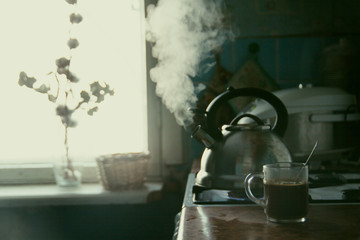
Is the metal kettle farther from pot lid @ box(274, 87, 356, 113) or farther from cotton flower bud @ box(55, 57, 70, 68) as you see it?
cotton flower bud @ box(55, 57, 70, 68)

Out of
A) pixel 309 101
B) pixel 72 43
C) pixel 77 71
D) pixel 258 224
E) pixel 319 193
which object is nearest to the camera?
pixel 258 224

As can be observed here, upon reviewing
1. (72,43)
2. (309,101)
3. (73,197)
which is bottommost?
(73,197)

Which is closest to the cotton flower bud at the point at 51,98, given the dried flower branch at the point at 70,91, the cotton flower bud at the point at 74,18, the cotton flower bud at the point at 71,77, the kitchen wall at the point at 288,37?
the dried flower branch at the point at 70,91

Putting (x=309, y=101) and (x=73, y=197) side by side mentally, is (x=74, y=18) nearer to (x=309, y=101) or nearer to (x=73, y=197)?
(x=73, y=197)

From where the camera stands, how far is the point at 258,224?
0.90 meters

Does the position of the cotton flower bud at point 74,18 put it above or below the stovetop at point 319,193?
above

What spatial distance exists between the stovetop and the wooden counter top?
1.5 inches

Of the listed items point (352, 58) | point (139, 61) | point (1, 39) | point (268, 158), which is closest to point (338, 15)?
point (352, 58)

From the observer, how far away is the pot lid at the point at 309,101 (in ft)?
5.12

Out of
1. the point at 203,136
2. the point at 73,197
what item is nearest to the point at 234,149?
the point at 203,136

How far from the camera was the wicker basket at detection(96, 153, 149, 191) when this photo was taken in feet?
5.94

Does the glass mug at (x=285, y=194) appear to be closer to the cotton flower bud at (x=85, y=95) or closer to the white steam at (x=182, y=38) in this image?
the white steam at (x=182, y=38)

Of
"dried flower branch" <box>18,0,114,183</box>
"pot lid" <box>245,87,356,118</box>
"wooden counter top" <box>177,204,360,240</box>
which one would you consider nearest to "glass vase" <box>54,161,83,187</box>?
"dried flower branch" <box>18,0,114,183</box>

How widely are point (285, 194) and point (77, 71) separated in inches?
52.4
